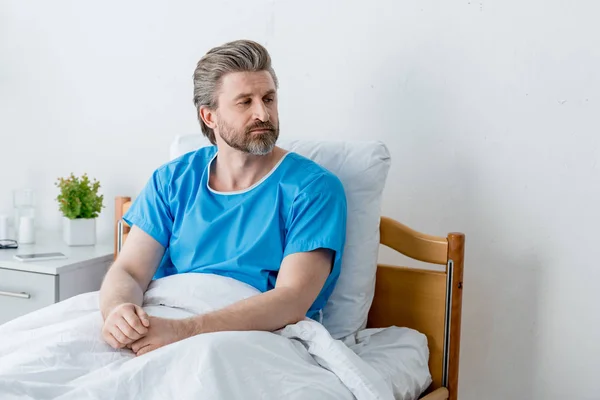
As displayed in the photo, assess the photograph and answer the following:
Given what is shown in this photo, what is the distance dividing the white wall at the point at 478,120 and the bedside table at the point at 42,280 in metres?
0.41

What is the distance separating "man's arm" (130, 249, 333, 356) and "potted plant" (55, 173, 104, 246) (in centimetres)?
92

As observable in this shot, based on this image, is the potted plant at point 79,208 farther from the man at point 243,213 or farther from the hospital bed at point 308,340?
the man at point 243,213

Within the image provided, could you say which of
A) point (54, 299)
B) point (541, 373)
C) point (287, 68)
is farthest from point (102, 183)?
point (541, 373)

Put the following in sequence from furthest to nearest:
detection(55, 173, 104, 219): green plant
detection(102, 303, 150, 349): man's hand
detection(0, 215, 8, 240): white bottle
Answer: detection(0, 215, 8, 240): white bottle < detection(55, 173, 104, 219): green plant < detection(102, 303, 150, 349): man's hand

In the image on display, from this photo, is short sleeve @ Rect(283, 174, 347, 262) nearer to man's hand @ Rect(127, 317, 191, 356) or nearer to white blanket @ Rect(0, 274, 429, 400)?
white blanket @ Rect(0, 274, 429, 400)

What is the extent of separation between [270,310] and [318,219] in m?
0.23

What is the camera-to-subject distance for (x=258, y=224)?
1.58 m

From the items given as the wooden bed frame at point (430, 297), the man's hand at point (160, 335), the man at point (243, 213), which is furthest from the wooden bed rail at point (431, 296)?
the man's hand at point (160, 335)

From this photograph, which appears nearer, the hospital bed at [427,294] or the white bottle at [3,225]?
the hospital bed at [427,294]

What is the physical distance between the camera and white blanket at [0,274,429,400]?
1.14 m

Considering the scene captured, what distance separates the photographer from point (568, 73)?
1.67 meters

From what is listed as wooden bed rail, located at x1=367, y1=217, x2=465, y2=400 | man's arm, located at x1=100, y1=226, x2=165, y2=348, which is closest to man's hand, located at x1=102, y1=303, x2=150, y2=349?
man's arm, located at x1=100, y1=226, x2=165, y2=348

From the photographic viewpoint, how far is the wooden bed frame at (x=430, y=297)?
1625mm

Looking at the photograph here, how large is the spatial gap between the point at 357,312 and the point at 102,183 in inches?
42.7
